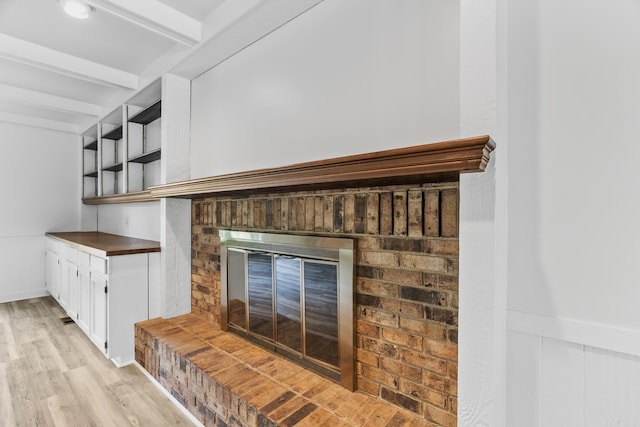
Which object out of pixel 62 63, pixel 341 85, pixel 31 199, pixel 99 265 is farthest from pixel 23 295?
pixel 341 85

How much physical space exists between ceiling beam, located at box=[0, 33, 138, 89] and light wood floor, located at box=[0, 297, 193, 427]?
7.70 feet

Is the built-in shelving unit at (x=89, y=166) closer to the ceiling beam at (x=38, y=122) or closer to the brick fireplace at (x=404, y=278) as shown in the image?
the ceiling beam at (x=38, y=122)

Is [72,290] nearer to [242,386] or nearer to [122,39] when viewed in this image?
[122,39]

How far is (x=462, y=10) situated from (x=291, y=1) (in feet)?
3.22

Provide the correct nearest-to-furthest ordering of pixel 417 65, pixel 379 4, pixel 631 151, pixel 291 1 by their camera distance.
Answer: pixel 631 151
pixel 417 65
pixel 379 4
pixel 291 1

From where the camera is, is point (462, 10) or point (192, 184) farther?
point (192, 184)

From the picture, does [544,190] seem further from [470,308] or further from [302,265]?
[302,265]

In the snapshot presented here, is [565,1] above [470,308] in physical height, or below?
above

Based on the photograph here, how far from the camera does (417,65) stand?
4.21 feet

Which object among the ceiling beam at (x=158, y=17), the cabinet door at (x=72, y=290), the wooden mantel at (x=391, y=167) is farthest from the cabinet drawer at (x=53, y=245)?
the wooden mantel at (x=391, y=167)

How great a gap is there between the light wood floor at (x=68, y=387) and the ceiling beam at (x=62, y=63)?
7.70 ft

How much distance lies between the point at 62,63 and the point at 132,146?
91 centimetres

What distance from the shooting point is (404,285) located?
53.4 inches

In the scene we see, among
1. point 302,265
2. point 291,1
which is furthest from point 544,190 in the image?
point 291,1
